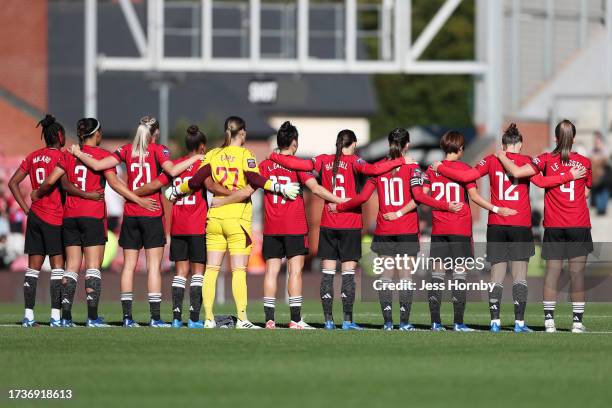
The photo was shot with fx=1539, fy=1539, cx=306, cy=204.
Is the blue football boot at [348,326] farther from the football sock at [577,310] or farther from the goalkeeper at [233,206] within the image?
the football sock at [577,310]

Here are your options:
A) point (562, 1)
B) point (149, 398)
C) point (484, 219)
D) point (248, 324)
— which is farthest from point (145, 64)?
point (149, 398)

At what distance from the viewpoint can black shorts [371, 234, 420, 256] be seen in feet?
53.7

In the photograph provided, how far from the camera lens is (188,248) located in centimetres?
1656

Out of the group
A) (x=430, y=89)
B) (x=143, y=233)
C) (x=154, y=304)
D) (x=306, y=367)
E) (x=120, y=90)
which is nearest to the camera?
(x=306, y=367)

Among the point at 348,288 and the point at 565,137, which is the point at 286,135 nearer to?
the point at 348,288

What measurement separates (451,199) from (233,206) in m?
2.33

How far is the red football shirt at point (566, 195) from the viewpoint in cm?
1623

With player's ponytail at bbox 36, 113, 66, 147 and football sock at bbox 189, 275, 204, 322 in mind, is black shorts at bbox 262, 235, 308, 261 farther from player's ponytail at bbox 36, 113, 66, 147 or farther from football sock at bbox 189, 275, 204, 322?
player's ponytail at bbox 36, 113, 66, 147

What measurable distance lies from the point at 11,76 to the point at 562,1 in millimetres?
17865

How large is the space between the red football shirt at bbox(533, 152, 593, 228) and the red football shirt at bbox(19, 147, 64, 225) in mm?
5152

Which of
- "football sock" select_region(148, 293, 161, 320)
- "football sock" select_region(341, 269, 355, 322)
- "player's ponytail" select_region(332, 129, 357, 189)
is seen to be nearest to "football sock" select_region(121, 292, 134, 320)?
"football sock" select_region(148, 293, 161, 320)

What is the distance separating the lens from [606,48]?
39625 millimetres

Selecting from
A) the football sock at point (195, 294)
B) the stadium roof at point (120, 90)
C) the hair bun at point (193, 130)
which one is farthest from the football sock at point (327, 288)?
the stadium roof at point (120, 90)

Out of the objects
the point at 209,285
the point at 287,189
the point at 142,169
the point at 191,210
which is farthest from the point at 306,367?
the point at 142,169
